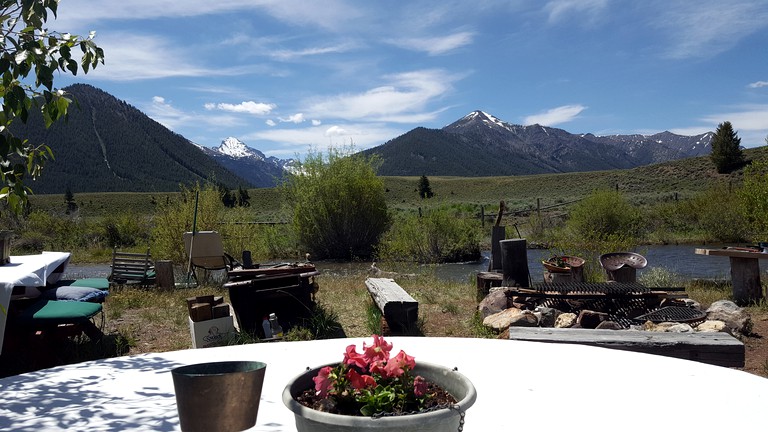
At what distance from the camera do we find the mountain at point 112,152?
10725 centimetres

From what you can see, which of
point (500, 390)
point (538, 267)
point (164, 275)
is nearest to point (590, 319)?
point (500, 390)

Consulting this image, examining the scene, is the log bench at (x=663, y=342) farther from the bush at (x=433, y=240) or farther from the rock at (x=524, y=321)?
the bush at (x=433, y=240)

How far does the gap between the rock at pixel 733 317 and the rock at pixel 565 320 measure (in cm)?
145

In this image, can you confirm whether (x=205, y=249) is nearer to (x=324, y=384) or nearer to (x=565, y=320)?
(x=565, y=320)

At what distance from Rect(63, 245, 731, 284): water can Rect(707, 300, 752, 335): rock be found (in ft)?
20.1

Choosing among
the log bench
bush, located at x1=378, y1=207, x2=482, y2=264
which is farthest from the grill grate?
bush, located at x1=378, y1=207, x2=482, y2=264

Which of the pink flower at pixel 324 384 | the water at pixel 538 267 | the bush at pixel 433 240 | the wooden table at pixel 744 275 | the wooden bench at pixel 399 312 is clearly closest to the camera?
the pink flower at pixel 324 384

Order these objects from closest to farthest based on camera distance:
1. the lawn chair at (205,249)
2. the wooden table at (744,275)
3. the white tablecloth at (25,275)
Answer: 1. the white tablecloth at (25,275)
2. the wooden table at (744,275)
3. the lawn chair at (205,249)

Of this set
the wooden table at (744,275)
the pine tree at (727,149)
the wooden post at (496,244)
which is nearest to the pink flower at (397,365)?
the wooden table at (744,275)

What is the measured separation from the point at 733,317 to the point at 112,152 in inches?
5171

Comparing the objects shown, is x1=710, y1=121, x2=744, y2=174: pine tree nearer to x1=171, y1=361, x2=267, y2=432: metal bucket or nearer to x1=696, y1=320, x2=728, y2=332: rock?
x1=696, y1=320, x2=728, y2=332: rock

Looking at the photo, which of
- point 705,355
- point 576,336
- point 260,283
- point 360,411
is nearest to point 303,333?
point 260,283

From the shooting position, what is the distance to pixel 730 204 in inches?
758

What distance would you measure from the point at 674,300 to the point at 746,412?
16.6ft
